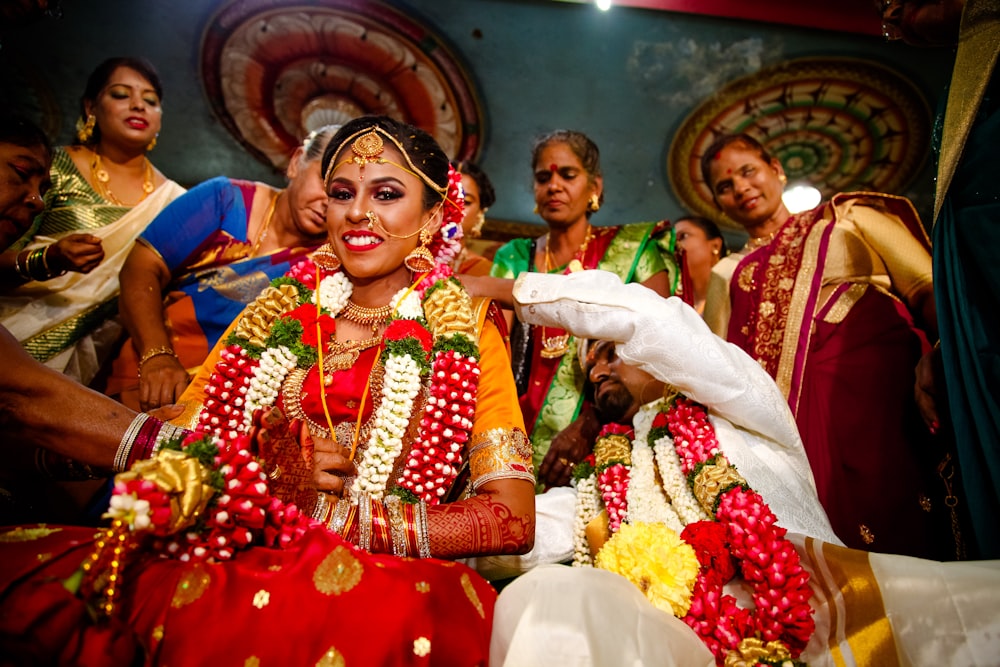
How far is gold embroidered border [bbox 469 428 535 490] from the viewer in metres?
1.71

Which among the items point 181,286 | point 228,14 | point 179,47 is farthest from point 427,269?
point 179,47

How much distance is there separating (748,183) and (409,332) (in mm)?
2652

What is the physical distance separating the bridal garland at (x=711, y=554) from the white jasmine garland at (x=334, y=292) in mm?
1341

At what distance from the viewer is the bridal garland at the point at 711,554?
4.58ft

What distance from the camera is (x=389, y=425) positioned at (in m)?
1.82

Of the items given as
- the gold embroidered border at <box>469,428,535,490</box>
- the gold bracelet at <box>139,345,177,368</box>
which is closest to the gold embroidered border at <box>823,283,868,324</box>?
the gold embroidered border at <box>469,428,535,490</box>

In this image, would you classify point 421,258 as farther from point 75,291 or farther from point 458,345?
point 75,291

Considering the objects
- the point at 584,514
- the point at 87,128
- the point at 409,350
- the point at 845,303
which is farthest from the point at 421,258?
the point at 87,128

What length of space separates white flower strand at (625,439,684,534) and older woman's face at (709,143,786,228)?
2.18 metres

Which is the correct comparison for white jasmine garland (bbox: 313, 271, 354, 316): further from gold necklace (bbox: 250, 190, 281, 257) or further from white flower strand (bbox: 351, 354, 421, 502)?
gold necklace (bbox: 250, 190, 281, 257)

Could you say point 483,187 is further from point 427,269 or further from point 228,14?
point 228,14

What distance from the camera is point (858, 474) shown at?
2459 mm

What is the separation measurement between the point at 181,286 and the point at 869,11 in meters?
6.33

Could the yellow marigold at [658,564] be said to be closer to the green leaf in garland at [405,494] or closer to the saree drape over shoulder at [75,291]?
the green leaf in garland at [405,494]
